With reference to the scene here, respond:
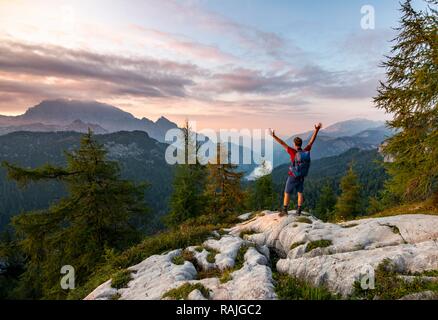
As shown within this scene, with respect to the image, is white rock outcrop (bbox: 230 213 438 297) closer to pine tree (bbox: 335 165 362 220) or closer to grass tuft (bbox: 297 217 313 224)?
grass tuft (bbox: 297 217 313 224)

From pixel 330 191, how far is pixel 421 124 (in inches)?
1680

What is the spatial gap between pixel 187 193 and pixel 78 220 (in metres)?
13.4

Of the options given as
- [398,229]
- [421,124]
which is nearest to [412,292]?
[398,229]

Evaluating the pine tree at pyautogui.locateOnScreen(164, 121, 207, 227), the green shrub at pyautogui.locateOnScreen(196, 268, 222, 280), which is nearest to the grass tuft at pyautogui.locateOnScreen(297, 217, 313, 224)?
the green shrub at pyautogui.locateOnScreen(196, 268, 222, 280)

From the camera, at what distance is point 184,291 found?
702 cm

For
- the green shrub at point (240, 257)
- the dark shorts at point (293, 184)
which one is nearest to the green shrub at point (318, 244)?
the green shrub at point (240, 257)

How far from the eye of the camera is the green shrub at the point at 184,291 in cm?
684

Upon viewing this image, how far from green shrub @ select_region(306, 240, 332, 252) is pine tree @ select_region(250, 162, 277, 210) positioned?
3450 centimetres

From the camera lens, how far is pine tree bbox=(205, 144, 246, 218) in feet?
107

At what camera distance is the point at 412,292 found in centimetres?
594

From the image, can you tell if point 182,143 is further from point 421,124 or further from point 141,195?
point 421,124

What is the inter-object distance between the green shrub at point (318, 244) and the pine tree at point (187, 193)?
21660 millimetres

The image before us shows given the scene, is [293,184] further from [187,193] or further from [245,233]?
[187,193]

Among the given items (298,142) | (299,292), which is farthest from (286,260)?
(298,142)
